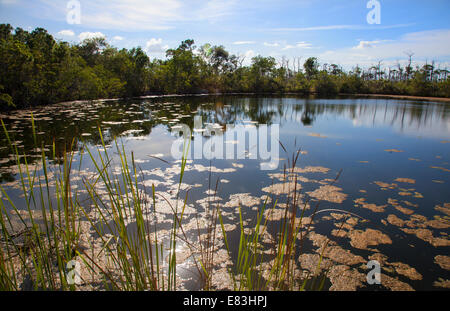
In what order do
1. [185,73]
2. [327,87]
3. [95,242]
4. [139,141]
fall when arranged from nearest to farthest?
[95,242]
[139,141]
[185,73]
[327,87]

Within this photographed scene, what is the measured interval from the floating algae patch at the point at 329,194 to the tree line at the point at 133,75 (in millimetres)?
8961

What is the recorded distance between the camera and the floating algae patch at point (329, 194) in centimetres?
389

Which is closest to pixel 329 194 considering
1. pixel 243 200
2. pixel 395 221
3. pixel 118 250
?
pixel 395 221

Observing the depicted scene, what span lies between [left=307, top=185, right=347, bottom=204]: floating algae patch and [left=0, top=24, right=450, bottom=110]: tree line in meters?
8.96

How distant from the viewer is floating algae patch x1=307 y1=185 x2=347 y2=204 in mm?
3887

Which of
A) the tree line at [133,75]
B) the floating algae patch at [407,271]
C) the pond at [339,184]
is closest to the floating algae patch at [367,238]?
the pond at [339,184]

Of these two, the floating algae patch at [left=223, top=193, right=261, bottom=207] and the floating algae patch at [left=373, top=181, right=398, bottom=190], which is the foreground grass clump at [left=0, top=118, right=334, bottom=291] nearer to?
the floating algae patch at [left=223, top=193, right=261, bottom=207]

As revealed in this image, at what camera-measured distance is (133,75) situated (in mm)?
27031

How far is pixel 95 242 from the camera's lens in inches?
108

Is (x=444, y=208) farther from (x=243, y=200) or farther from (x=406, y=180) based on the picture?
(x=243, y=200)

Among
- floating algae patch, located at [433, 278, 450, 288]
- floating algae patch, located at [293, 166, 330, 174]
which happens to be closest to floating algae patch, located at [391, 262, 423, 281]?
floating algae patch, located at [433, 278, 450, 288]
